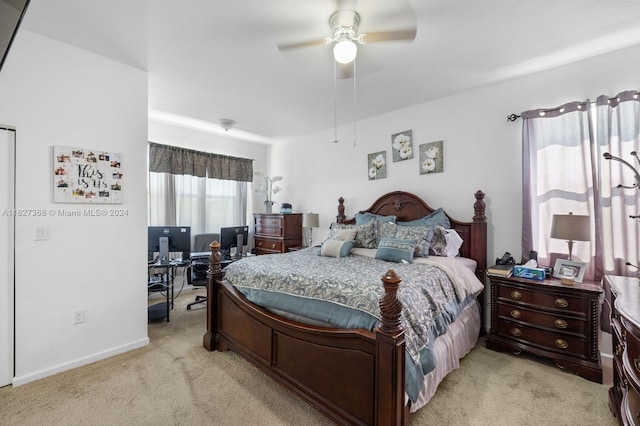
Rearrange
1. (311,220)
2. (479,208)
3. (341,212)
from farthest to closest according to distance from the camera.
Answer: (311,220), (341,212), (479,208)

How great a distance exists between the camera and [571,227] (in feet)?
7.62

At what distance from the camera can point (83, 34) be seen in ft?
7.24

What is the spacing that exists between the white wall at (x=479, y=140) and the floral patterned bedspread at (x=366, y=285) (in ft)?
3.27

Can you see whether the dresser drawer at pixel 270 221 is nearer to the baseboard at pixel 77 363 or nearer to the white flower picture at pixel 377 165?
the white flower picture at pixel 377 165

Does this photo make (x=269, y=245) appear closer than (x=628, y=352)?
No

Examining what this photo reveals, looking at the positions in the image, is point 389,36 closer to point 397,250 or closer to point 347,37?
point 347,37

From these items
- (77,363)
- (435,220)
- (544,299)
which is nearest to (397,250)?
(435,220)

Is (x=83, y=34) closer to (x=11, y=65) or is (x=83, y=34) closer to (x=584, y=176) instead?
(x=11, y=65)

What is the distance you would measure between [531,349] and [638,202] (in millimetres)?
1480

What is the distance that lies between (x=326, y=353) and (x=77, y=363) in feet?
7.31

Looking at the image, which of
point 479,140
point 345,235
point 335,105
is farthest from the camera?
point 335,105

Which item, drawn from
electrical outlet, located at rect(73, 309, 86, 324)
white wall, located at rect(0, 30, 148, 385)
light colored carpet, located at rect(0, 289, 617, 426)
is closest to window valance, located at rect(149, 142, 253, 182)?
white wall, located at rect(0, 30, 148, 385)

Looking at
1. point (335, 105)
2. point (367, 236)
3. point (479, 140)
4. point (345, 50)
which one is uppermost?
point (335, 105)

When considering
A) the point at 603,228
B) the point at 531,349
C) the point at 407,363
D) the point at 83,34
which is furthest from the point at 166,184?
the point at 603,228
